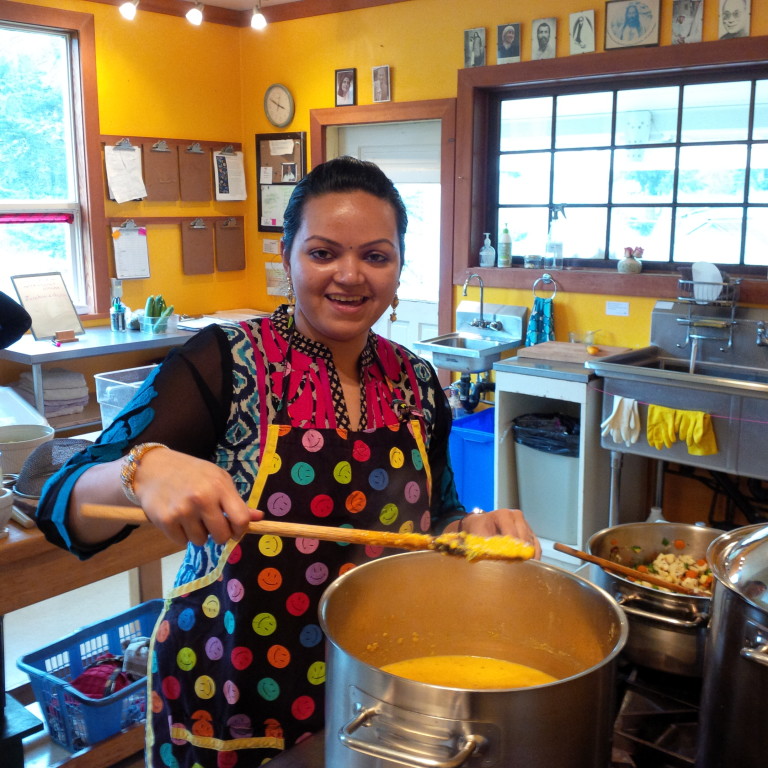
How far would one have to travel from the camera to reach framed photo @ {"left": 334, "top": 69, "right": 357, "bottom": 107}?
5.08m

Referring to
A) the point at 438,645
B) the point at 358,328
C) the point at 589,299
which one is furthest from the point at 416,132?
the point at 438,645

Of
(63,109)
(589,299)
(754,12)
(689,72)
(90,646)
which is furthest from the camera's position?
(63,109)

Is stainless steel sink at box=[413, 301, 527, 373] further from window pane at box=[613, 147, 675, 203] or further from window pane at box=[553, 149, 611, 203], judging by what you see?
window pane at box=[613, 147, 675, 203]

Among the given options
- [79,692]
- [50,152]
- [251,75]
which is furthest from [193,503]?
[251,75]

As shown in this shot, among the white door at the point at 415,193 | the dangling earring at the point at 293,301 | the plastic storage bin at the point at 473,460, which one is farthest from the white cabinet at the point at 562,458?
the dangling earring at the point at 293,301

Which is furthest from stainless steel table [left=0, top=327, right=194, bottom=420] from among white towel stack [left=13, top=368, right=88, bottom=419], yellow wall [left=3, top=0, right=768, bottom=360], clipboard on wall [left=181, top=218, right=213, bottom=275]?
clipboard on wall [left=181, top=218, right=213, bottom=275]

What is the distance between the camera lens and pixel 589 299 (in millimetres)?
4297

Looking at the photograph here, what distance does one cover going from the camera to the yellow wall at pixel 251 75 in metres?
4.41

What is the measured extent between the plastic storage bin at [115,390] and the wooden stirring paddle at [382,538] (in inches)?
106

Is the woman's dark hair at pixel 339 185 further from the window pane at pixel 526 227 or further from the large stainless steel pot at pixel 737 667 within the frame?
the window pane at pixel 526 227

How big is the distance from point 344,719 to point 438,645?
0.44m

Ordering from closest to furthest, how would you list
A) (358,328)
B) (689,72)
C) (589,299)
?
(358,328) → (689,72) → (589,299)

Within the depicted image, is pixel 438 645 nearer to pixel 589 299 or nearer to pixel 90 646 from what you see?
pixel 90 646

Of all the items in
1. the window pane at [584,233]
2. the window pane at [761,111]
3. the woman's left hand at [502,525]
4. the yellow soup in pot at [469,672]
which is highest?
the window pane at [761,111]
